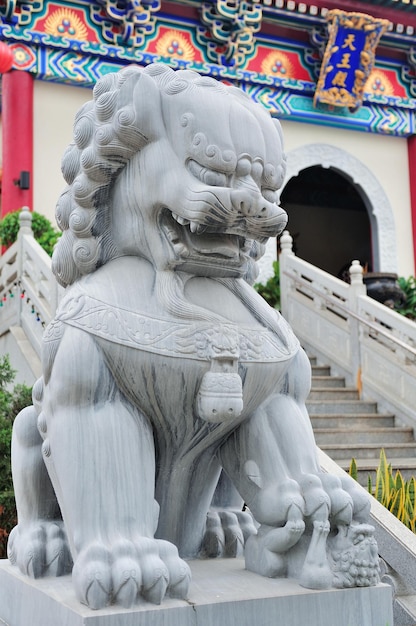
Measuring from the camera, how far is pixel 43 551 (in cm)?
162

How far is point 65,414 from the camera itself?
4.97 feet

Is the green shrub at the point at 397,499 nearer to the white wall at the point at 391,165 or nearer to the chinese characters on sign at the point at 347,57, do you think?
the white wall at the point at 391,165

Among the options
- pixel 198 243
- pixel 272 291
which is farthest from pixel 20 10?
pixel 198 243

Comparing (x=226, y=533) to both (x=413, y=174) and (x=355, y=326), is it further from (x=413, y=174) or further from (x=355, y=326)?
(x=413, y=174)

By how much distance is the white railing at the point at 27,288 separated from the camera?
18.9 ft

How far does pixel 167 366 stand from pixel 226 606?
47 cm

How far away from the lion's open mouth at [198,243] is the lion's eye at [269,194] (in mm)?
101

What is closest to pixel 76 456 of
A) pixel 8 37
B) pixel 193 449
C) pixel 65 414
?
pixel 65 414

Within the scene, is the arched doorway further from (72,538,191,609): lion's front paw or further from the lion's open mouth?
(72,538,191,609): lion's front paw

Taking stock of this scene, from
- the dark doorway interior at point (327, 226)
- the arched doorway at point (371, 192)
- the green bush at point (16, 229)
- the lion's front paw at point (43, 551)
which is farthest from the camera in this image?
the dark doorway interior at point (327, 226)

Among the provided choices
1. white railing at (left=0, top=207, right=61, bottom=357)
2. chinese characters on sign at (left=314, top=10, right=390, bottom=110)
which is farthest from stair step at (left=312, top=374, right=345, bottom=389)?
chinese characters on sign at (left=314, top=10, right=390, bottom=110)

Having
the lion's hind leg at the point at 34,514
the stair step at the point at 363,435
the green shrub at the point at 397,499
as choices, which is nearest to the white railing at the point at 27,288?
the stair step at the point at 363,435

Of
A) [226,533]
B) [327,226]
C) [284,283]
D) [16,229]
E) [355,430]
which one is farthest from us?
[327,226]

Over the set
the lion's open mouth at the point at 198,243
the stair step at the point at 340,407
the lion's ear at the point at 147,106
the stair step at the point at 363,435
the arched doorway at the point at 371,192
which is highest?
the arched doorway at the point at 371,192
